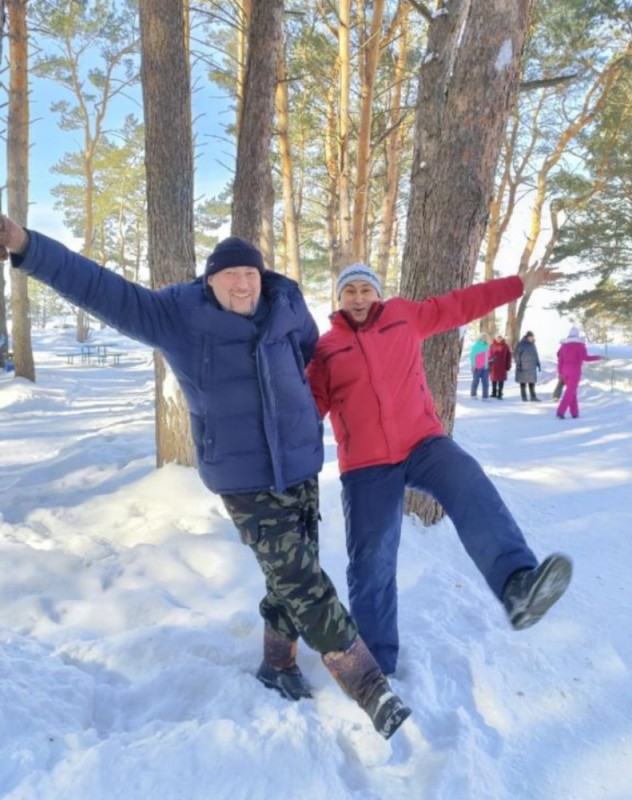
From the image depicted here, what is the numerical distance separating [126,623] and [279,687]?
93 centimetres

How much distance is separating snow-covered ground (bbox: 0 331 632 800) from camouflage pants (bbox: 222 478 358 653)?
368 millimetres

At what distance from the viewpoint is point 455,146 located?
3.73 m

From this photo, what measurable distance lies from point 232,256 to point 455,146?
2.34 metres

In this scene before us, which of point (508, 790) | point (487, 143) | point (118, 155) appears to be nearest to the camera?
point (508, 790)

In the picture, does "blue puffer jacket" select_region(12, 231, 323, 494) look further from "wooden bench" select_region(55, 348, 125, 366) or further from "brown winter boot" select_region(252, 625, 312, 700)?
"wooden bench" select_region(55, 348, 125, 366)

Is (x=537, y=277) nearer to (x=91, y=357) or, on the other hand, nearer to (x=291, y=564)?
(x=291, y=564)

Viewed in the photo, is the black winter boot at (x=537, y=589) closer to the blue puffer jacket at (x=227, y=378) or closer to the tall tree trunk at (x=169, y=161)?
the blue puffer jacket at (x=227, y=378)

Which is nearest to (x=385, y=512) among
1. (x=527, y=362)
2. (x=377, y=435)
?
(x=377, y=435)

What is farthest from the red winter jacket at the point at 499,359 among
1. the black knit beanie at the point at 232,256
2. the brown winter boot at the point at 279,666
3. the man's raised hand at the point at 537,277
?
the black knit beanie at the point at 232,256

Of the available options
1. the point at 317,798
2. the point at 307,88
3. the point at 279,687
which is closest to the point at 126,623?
the point at 279,687

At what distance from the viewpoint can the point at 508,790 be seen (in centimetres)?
193

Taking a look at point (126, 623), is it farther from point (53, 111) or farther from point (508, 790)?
point (53, 111)

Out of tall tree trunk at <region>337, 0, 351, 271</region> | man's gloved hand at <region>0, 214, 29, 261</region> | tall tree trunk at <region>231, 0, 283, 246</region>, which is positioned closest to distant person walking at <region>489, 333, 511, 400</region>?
tall tree trunk at <region>337, 0, 351, 271</region>

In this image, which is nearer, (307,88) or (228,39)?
(307,88)
